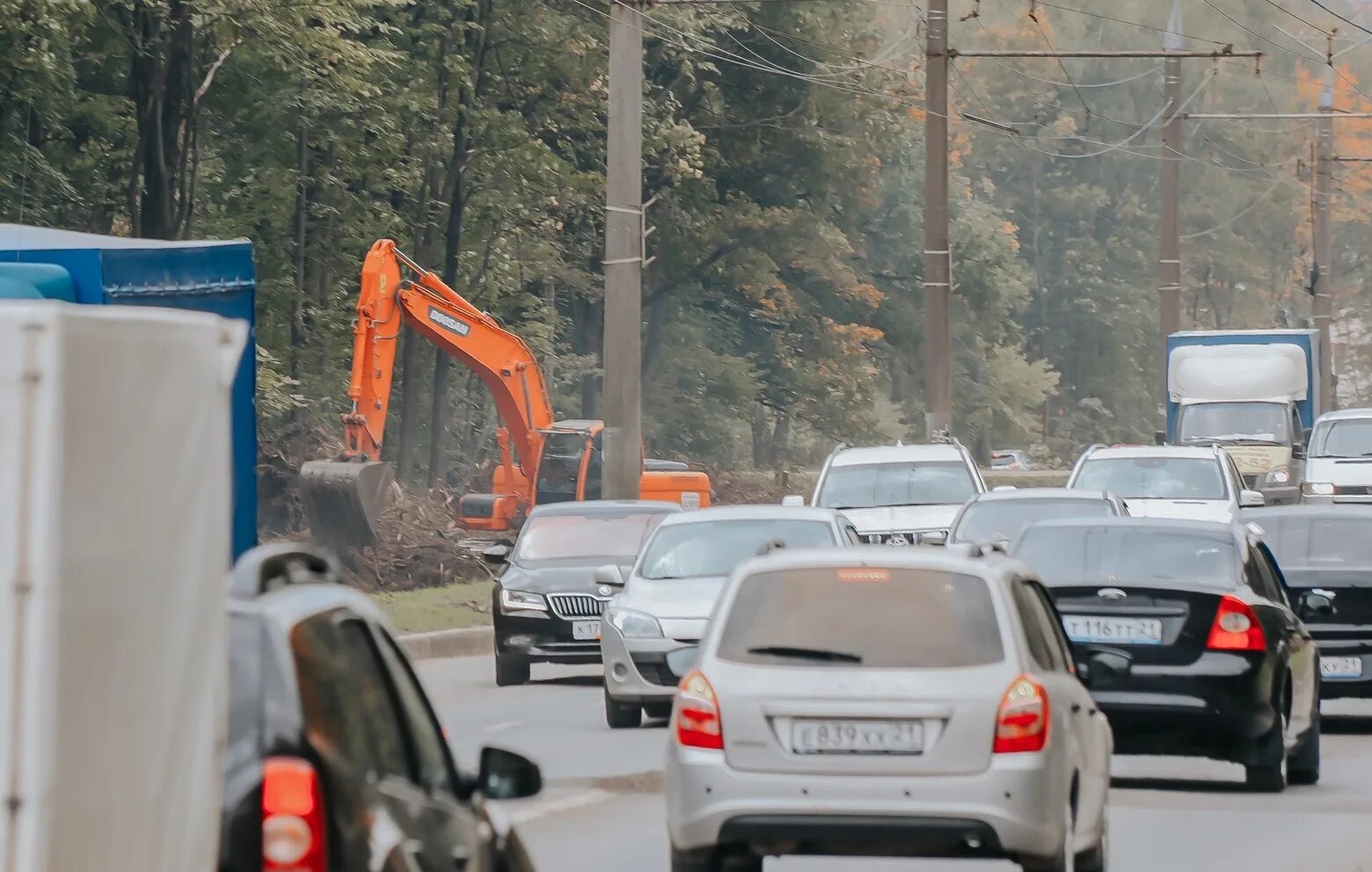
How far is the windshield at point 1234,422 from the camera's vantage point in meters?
42.0

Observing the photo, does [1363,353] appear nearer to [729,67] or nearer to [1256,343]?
[729,67]

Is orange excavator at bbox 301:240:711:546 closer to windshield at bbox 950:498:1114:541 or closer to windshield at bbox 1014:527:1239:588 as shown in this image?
windshield at bbox 950:498:1114:541

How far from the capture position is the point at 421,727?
5637 mm

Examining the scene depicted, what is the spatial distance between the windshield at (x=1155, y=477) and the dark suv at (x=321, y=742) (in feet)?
79.7

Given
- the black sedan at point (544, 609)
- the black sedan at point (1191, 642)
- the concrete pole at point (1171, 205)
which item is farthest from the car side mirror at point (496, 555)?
the concrete pole at point (1171, 205)

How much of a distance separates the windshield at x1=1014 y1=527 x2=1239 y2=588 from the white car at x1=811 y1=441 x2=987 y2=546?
42.2 ft

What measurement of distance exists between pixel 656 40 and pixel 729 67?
3.72 m

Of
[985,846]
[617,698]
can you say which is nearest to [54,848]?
[985,846]

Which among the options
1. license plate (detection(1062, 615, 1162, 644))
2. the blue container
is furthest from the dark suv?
license plate (detection(1062, 615, 1162, 644))

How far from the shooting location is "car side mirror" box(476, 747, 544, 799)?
573cm

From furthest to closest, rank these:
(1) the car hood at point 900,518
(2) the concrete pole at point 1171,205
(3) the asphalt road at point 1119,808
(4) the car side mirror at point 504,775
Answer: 1. (2) the concrete pole at point 1171,205
2. (1) the car hood at point 900,518
3. (3) the asphalt road at point 1119,808
4. (4) the car side mirror at point 504,775

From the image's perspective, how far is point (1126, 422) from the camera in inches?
4090

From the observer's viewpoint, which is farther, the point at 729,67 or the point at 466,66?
the point at 729,67

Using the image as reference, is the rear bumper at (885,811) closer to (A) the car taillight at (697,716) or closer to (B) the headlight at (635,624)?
(A) the car taillight at (697,716)
